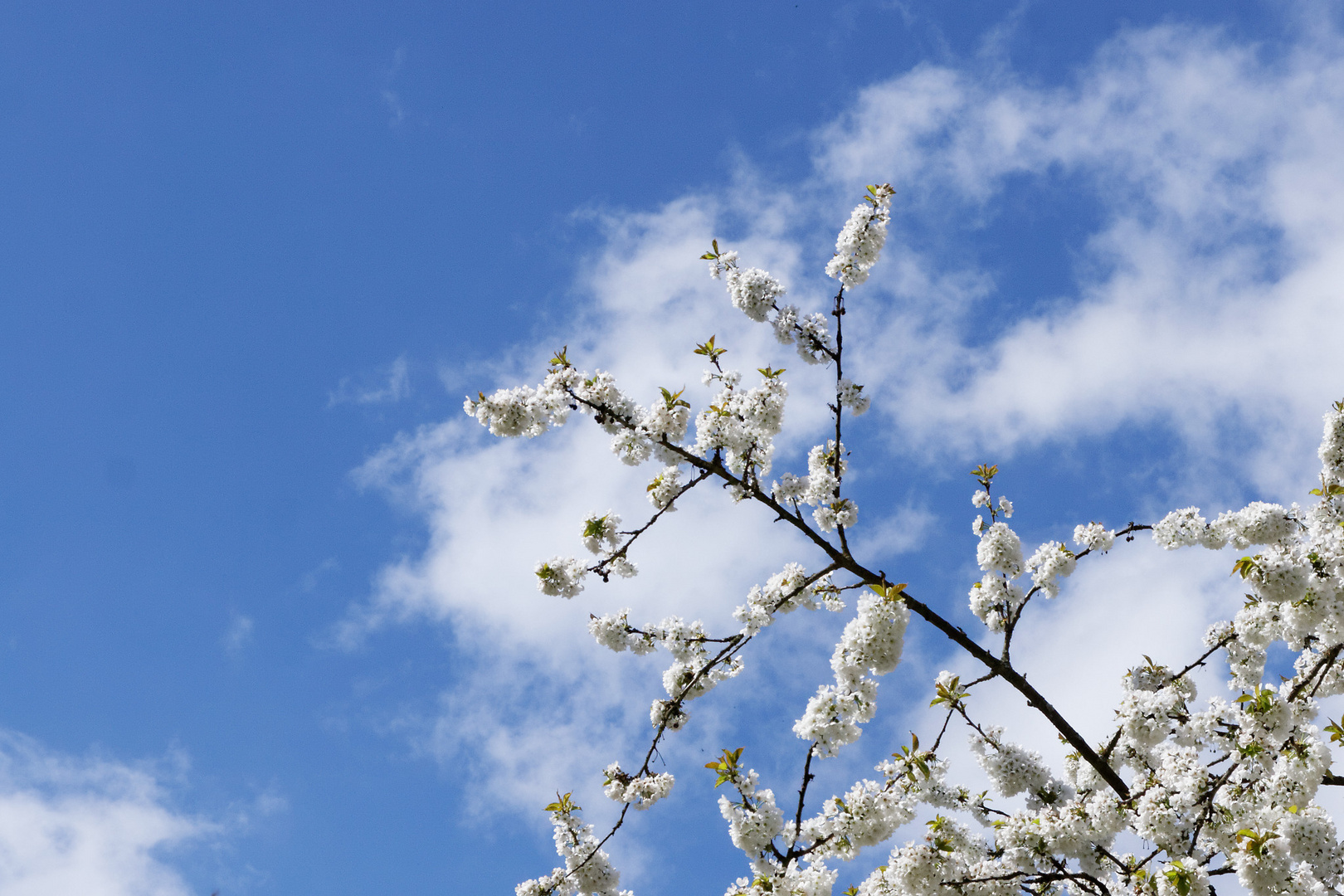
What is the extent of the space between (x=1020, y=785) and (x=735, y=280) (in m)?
5.03

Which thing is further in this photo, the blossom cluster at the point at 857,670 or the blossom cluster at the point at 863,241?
the blossom cluster at the point at 863,241

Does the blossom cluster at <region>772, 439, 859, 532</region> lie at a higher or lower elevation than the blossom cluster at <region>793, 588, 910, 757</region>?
higher

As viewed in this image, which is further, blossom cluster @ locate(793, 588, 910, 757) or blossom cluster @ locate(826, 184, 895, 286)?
blossom cluster @ locate(826, 184, 895, 286)

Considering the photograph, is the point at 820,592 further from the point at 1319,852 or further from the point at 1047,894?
the point at 1319,852

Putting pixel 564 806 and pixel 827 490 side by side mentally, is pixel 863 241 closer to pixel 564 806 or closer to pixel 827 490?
pixel 827 490

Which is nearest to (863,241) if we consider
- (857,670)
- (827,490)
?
(827,490)

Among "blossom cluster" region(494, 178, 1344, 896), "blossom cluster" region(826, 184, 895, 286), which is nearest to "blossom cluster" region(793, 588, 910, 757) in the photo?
"blossom cluster" region(494, 178, 1344, 896)

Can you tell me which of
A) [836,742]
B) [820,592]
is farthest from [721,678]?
[836,742]

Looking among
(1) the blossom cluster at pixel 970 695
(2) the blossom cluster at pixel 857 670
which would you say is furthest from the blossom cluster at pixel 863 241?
(2) the blossom cluster at pixel 857 670

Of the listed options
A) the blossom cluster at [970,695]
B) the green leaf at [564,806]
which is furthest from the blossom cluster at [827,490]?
the green leaf at [564,806]

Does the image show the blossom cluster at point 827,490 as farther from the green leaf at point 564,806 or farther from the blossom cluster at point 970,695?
the green leaf at point 564,806

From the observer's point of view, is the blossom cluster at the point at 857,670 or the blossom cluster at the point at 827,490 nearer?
the blossom cluster at the point at 857,670

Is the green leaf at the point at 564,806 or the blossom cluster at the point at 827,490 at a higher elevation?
the blossom cluster at the point at 827,490

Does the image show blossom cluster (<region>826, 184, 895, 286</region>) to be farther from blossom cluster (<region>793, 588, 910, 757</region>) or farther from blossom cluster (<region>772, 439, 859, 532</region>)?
blossom cluster (<region>793, 588, 910, 757</region>)
